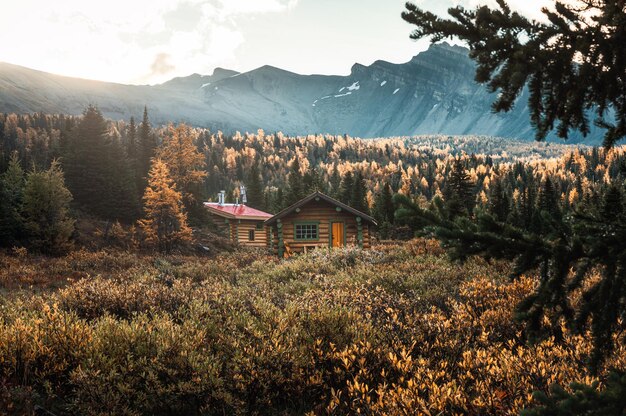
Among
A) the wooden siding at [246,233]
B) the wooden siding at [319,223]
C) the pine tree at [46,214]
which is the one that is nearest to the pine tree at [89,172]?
the pine tree at [46,214]

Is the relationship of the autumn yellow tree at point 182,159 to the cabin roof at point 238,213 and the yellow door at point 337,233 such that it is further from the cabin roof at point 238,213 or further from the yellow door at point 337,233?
the yellow door at point 337,233

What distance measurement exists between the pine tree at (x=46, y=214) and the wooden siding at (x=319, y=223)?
47.5ft

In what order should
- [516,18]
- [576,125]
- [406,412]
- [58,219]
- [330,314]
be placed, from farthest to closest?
[58,219] → [330,314] → [406,412] → [576,125] → [516,18]

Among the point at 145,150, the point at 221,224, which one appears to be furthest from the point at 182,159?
the point at 221,224

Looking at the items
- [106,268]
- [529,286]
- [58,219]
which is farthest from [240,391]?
[58,219]

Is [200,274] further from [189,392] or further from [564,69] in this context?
[564,69]

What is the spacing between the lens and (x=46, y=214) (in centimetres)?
2644

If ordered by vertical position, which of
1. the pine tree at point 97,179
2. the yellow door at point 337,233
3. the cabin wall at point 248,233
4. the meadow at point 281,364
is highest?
the pine tree at point 97,179

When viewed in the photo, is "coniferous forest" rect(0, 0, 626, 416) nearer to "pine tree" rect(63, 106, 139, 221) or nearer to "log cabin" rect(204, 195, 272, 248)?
"pine tree" rect(63, 106, 139, 221)

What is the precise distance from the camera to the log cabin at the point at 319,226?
3262 cm

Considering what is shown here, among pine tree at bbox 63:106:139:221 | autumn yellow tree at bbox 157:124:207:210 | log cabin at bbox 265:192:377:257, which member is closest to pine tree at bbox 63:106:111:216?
pine tree at bbox 63:106:139:221

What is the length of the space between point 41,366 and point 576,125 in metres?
7.23

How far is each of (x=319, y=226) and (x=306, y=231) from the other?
3.51 ft

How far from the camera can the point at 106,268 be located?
74.7 ft
